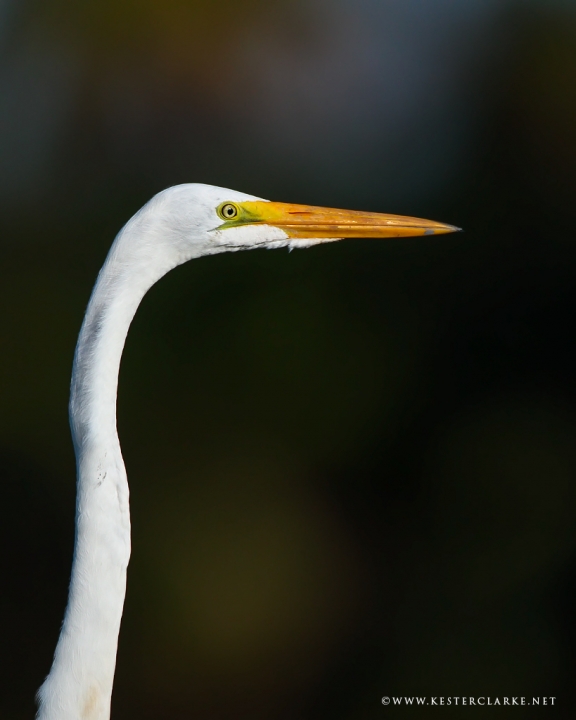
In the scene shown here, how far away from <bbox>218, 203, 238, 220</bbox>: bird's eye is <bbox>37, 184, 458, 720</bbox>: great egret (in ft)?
0.11

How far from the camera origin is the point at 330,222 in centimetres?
102

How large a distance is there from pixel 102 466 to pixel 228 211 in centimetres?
38

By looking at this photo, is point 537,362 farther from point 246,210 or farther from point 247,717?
point 246,210

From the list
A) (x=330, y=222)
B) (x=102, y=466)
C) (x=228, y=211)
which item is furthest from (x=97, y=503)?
(x=330, y=222)

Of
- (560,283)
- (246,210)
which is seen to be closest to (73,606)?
(246,210)

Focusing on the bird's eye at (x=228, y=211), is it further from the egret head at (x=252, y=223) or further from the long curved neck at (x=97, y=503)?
the long curved neck at (x=97, y=503)

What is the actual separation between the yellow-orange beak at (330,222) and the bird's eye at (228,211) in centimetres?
2

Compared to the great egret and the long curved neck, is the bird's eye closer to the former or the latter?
the great egret

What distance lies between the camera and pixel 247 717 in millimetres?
2771

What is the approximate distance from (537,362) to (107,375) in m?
2.40

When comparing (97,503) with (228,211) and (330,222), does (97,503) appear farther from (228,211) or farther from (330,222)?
(330,222)

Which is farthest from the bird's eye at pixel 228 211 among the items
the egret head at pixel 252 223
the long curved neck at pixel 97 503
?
the long curved neck at pixel 97 503

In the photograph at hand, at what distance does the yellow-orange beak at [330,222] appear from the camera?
98cm

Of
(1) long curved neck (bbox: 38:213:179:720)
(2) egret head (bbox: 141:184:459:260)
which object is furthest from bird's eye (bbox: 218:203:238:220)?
(1) long curved neck (bbox: 38:213:179:720)
